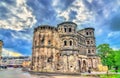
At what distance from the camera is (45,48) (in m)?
50.8

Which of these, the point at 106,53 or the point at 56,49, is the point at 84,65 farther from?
the point at 56,49

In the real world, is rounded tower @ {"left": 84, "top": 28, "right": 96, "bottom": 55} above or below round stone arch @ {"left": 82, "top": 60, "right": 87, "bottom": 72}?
above

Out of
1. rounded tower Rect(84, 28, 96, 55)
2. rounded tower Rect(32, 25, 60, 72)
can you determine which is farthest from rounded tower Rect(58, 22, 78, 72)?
rounded tower Rect(84, 28, 96, 55)

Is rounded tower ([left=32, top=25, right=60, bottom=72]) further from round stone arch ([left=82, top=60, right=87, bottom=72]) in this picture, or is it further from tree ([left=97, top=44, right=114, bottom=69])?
tree ([left=97, top=44, right=114, bottom=69])

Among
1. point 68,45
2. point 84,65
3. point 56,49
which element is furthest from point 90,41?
point 56,49

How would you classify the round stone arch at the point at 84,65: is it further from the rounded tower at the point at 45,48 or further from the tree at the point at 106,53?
the rounded tower at the point at 45,48

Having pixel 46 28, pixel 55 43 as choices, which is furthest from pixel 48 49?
pixel 46 28

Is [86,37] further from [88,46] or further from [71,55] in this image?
[71,55]

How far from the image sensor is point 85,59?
59.4m

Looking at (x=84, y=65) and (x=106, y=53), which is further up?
(x=106, y=53)

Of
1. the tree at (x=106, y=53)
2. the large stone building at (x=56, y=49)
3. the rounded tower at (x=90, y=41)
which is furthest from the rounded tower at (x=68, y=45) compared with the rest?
the tree at (x=106, y=53)

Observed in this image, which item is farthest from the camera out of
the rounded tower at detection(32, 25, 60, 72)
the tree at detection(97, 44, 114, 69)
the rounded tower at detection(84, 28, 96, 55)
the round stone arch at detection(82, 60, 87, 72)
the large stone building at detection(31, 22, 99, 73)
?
the rounded tower at detection(84, 28, 96, 55)

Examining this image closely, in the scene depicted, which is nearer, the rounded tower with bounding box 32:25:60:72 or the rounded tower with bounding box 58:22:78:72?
the rounded tower with bounding box 32:25:60:72

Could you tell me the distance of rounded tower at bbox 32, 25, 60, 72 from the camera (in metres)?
49.9
